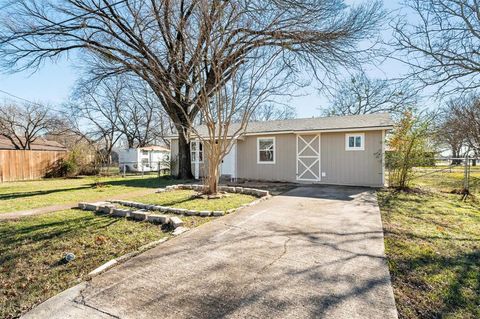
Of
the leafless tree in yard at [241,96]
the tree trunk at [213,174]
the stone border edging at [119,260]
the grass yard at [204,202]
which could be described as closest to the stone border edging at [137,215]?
the stone border edging at [119,260]

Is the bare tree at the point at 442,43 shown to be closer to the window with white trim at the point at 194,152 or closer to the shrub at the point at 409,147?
the shrub at the point at 409,147

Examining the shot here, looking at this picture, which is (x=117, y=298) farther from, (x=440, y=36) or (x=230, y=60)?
(x=440, y=36)

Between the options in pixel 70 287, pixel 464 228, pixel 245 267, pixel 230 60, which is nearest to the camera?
pixel 70 287

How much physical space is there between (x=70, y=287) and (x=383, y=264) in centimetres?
337

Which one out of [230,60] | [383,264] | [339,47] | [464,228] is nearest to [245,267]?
[383,264]

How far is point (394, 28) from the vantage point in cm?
821

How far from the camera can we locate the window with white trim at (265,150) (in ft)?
39.5

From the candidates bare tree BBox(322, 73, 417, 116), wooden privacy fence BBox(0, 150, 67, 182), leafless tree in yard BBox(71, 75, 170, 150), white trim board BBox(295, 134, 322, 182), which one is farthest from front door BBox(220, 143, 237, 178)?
leafless tree in yard BBox(71, 75, 170, 150)

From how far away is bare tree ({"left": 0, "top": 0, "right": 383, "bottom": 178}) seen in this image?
6.88 meters

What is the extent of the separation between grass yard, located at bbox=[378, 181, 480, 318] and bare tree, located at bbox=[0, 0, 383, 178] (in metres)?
5.40

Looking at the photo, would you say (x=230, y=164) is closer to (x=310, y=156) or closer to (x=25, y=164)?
(x=310, y=156)

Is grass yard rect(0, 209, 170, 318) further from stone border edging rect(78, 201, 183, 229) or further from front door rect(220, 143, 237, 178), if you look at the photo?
front door rect(220, 143, 237, 178)

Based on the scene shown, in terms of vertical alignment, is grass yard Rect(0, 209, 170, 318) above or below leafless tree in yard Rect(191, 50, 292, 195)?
below

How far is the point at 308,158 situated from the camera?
11281 millimetres
